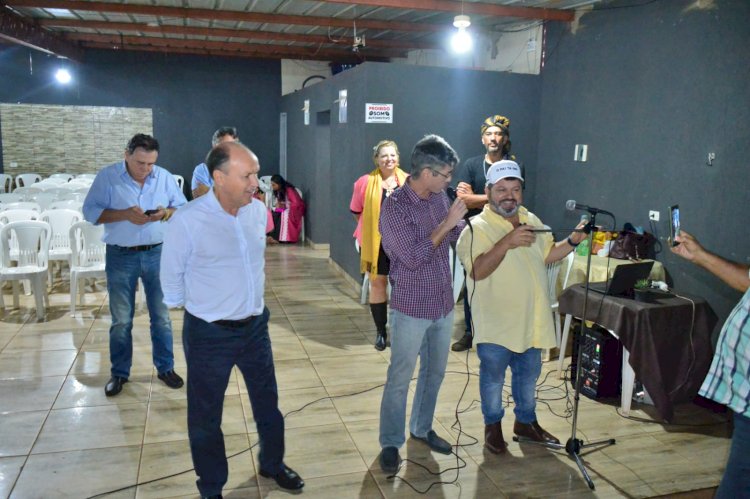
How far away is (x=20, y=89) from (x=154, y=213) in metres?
9.43

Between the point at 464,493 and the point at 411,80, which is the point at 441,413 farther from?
the point at 411,80

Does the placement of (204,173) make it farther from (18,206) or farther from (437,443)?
(18,206)

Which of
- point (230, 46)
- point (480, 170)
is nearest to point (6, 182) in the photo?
point (230, 46)

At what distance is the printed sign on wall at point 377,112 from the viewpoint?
6.11m

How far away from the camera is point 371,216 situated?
16.6 ft

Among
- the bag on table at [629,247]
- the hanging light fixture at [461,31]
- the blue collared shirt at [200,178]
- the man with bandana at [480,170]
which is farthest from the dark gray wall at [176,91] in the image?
the bag on table at [629,247]

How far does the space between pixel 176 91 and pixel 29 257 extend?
6.87m

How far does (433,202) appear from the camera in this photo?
9.31ft

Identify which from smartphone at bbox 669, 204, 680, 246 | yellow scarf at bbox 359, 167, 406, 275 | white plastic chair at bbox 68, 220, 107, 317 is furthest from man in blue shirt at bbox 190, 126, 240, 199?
smartphone at bbox 669, 204, 680, 246

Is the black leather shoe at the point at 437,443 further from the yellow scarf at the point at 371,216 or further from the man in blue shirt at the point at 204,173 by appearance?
the man in blue shirt at the point at 204,173

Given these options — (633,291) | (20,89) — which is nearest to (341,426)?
(633,291)

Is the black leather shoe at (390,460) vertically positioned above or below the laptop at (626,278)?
below

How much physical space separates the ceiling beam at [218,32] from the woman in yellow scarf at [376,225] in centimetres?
472

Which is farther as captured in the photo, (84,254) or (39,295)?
(84,254)
